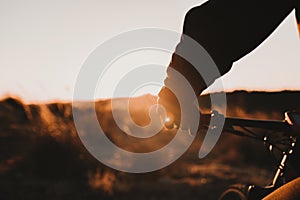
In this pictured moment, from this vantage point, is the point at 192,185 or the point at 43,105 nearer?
the point at 192,185

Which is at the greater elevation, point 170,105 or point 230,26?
point 230,26

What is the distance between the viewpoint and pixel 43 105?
50.0 feet

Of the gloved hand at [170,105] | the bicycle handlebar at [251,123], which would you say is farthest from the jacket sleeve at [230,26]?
the bicycle handlebar at [251,123]

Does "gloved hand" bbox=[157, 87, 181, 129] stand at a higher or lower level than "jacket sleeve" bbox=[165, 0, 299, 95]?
lower

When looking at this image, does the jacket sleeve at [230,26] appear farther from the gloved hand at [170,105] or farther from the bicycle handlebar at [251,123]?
the bicycle handlebar at [251,123]

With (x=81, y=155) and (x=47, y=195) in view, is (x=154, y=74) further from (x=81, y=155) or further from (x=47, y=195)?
(x=81, y=155)

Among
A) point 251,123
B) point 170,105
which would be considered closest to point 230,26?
point 170,105

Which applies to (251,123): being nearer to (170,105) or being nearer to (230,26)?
(170,105)

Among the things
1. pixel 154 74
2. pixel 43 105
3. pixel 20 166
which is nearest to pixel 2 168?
pixel 20 166

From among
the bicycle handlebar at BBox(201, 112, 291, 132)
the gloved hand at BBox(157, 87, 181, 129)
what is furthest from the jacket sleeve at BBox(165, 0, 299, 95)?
the bicycle handlebar at BBox(201, 112, 291, 132)

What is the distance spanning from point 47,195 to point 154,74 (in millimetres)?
9532

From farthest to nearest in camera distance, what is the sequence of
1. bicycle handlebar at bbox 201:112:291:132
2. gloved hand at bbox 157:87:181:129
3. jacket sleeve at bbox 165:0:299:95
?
1. bicycle handlebar at bbox 201:112:291:132
2. gloved hand at bbox 157:87:181:129
3. jacket sleeve at bbox 165:0:299:95

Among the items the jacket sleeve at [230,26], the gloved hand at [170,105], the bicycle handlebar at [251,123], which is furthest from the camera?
the bicycle handlebar at [251,123]

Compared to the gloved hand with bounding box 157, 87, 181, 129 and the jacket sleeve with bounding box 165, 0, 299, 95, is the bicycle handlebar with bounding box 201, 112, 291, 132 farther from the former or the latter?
the jacket sleeve with bounding box 165, 0, 299, 95
